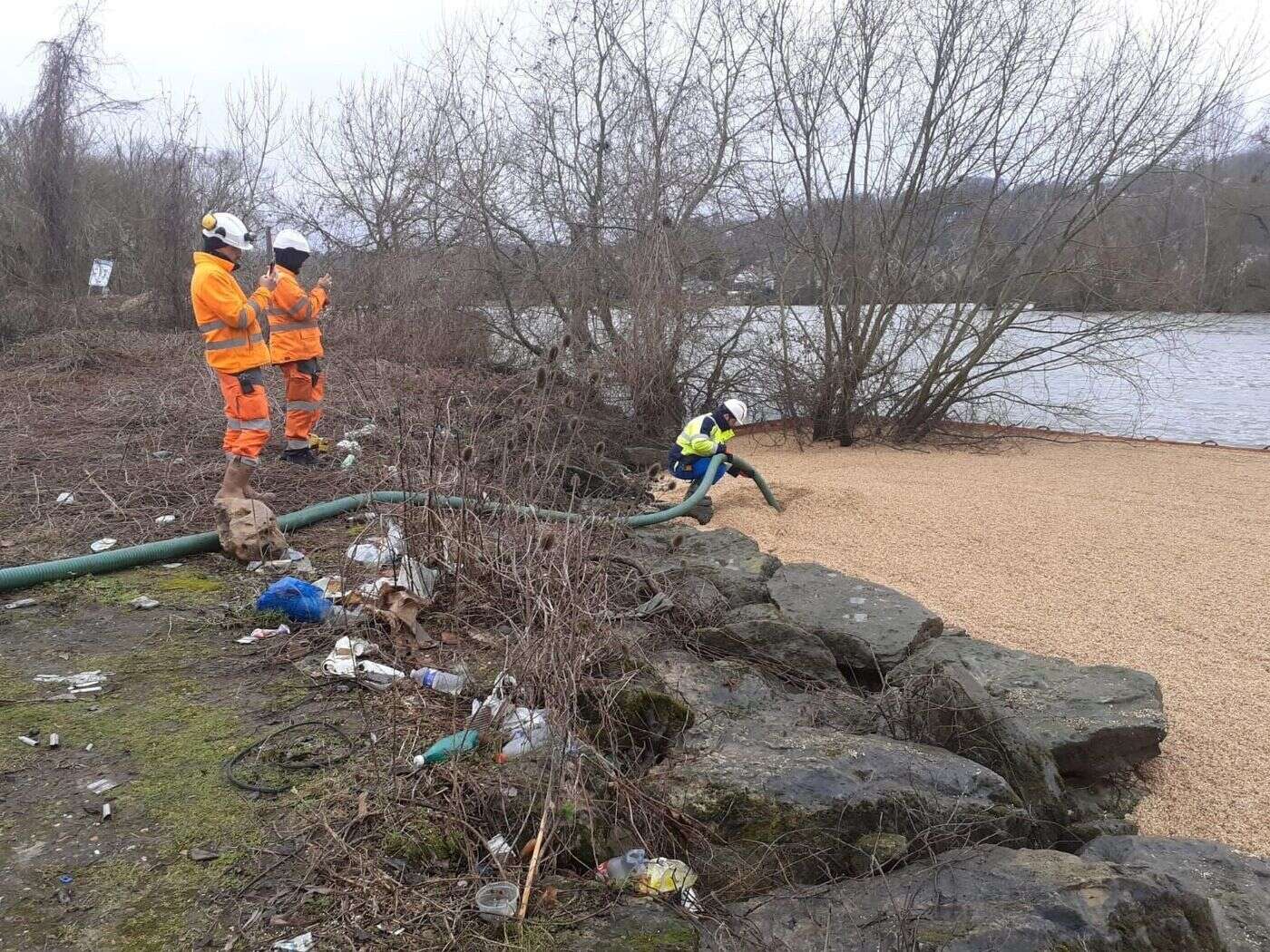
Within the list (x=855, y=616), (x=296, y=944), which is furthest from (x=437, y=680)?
(x=855, y=616)

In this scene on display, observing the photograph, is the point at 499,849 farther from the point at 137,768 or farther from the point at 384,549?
the point at 384,549

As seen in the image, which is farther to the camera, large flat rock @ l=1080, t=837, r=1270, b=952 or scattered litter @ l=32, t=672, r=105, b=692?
scattered litter @ l=32, t=672, r=105, b=692

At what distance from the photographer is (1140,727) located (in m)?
3.66

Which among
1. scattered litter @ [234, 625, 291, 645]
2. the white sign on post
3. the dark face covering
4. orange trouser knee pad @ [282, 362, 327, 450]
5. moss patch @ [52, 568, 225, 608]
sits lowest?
scattered litter @ [234, 625, 291, 645]

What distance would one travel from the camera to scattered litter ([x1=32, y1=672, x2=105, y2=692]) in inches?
128

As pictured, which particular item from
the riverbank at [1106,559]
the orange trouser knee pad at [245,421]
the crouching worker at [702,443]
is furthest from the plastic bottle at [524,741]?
the crouching worker at [702,443]

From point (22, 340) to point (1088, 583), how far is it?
12964 millimetres

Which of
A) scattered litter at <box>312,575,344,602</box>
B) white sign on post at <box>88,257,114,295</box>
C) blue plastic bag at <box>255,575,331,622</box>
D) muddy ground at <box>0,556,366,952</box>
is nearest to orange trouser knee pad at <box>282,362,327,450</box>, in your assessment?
muddy ground at <box>0,556,366,952</box>

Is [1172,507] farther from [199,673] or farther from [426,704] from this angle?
[199,673]

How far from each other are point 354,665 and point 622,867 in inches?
52.3

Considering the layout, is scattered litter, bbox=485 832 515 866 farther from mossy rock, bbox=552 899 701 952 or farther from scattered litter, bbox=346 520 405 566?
scattered litter, bbox=346 520 405 566

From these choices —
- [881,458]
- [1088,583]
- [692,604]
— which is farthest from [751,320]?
[692,604]

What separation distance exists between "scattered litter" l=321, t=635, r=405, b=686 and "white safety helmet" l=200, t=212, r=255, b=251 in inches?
119

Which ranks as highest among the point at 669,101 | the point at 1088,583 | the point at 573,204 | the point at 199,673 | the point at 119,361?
the point at 669,101
